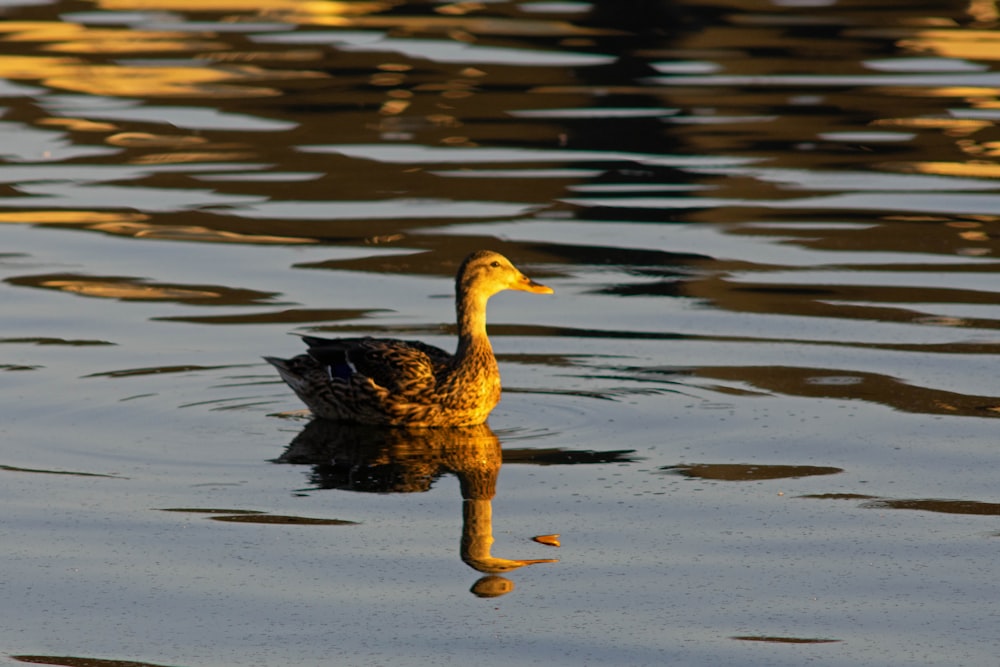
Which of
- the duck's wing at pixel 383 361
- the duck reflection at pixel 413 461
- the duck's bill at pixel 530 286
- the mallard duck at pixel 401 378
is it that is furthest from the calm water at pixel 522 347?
the duck's bill at pixel 530 286

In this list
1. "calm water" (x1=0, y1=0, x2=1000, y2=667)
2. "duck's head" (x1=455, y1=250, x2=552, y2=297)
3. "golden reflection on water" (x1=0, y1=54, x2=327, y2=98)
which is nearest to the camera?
"calm water" (x1=0, y1=0, x2=1000, y2=667)

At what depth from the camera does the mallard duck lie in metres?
11.1

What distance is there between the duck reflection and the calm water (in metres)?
0.04

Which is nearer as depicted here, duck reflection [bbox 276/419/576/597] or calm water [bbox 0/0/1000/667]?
calm water [bbox 0/0/1000/667]

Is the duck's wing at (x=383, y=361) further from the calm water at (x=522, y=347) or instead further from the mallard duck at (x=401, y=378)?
the calm water at (x=522, y=347)

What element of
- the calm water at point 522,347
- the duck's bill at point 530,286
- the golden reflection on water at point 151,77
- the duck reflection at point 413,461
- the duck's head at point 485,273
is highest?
the golden reflection on water at point 151,77

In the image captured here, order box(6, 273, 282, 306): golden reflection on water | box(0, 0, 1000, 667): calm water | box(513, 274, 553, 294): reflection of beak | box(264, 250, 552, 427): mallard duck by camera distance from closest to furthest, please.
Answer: box(0, 0, 1000, 667): calm water < box(264, 250, 552, 427): mallard duck < box(513, 274, 553, 294): reflection of beak < box(6, 273, 282, 306): golden reflection on water

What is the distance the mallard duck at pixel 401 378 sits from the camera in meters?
11.1

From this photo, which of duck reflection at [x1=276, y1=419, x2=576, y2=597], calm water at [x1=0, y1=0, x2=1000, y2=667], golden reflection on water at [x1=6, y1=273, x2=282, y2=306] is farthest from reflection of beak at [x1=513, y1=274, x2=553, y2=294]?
golden reflection on water at [x1=6, y1=273, x2=282, y2=306]

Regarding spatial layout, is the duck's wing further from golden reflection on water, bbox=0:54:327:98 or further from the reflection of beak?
golden reflection on water, bbox=0:54:327:98

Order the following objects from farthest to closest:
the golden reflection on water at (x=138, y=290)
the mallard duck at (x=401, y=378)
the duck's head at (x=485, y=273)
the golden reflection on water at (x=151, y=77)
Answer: the golden reflection on water at (x=151, y=77)
the golden reflection on water at (x=138, y=290)
the duck's head at (x=485, y=273)
the mallard duck at (x=401, y=378)

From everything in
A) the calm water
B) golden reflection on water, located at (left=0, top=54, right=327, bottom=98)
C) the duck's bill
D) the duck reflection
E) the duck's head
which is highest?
golden reflection on water, located at (left=0, top=54, right=327, bottom=98)

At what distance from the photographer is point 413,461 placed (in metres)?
10.4

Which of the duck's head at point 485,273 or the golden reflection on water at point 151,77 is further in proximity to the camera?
the golden reflection on water at point 151,77
